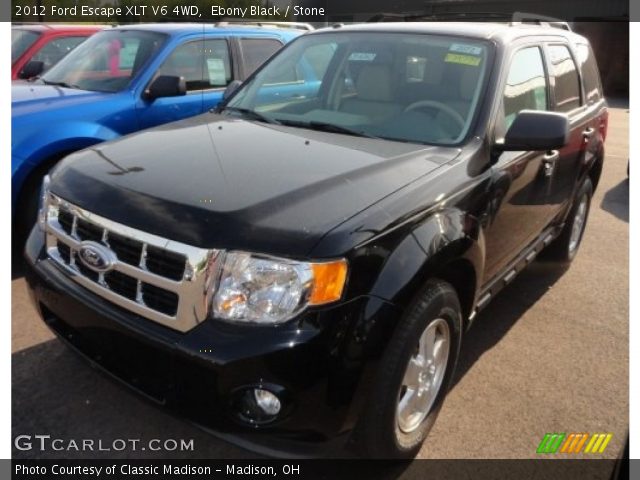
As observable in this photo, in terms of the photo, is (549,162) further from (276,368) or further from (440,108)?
(276,368)

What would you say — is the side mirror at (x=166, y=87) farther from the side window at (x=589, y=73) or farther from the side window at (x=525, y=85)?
the side window at (x=589, y=73)

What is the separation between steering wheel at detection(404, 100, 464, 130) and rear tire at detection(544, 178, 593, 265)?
78.1 inches

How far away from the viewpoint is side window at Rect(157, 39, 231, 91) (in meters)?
5.00

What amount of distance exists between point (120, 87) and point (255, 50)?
1.57 metres

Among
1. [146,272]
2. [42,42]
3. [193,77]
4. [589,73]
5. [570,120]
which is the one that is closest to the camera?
[146,272]

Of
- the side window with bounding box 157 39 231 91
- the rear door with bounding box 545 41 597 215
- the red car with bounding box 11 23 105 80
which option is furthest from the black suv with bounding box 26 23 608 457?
the red car with bounding box 11 23 105 80

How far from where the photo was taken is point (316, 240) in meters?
1.85

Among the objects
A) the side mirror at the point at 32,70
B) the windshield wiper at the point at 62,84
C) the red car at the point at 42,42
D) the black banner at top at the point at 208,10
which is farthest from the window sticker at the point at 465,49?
the red car at the point at 42,42

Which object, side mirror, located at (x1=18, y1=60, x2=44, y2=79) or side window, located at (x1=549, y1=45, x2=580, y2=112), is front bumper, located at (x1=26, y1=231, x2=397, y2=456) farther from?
side mirror, located at (x1=18, y1=60, x2=44, y2=79)

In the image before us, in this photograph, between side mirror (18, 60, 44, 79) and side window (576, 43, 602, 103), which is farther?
side mirror (18, 60, 44, 79)

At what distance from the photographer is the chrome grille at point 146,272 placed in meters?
1.87

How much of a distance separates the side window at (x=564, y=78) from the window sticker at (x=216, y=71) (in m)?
3.09

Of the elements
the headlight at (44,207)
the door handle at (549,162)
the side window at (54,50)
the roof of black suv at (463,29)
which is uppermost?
the side window at (54,50)

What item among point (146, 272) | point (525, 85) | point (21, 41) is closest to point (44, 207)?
point (146, 272)
